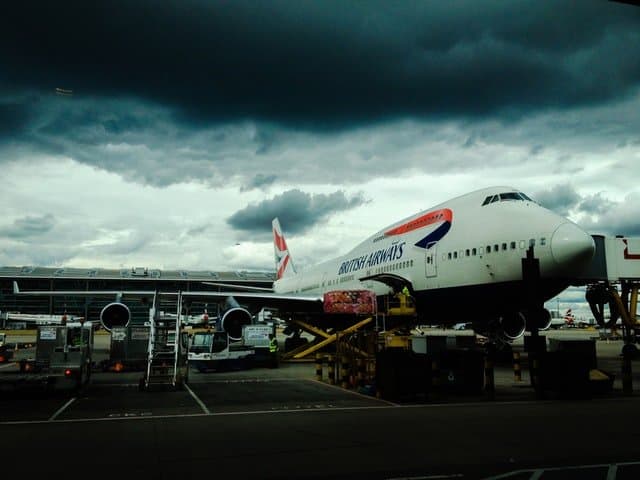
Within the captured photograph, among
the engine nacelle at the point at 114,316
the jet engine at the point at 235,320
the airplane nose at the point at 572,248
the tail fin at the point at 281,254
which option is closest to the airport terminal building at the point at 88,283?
the tail fin at the point at 281,254

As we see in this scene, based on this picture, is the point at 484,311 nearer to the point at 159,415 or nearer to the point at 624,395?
the point at 624,395

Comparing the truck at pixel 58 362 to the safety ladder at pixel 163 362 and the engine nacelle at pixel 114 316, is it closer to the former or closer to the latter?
the safety ladder at pixel 163 362

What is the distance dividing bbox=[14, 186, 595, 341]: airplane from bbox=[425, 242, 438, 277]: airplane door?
4cm

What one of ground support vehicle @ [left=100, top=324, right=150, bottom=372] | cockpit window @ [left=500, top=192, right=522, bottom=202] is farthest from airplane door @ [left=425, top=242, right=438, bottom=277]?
ground support vehicle @ [left=100, top=324, right=150, bottom=372]

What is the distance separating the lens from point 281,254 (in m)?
50.3

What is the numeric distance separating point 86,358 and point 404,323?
11587mm

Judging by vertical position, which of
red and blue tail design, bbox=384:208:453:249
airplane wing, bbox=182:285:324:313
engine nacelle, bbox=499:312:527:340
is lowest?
engine nacelle, bbox=499:312:527:340

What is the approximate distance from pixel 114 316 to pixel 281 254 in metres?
25.6

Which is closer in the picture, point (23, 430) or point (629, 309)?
point (23, 430)

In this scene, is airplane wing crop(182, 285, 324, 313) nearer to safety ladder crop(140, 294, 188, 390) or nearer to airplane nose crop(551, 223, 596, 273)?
safety ladder crop(140, 294, 188, 390)

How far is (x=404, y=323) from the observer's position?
72.6 ft

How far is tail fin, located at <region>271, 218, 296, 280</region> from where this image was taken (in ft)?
159

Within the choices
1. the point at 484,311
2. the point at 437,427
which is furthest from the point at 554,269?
the point at 437,427

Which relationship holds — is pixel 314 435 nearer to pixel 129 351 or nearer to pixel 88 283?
pixel 129 351
